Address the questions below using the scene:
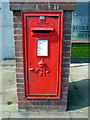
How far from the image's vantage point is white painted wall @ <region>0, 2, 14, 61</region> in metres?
7.79

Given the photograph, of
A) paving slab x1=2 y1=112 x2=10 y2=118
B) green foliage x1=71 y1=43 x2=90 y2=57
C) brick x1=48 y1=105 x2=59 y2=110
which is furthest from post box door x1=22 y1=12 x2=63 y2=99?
green foliage x1=71 y1=43 x2=90 y2=57

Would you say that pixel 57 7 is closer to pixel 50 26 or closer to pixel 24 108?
pixel 50 26

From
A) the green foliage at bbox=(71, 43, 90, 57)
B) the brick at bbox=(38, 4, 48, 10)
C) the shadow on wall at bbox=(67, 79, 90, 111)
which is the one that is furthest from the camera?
the green foliage at bbox=(71, 43, 90, 57)

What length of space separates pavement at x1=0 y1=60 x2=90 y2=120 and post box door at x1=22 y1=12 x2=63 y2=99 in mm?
382

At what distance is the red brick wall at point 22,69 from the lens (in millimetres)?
3205

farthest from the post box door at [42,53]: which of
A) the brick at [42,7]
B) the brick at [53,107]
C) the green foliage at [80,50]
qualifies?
the green foliage at [80,50]

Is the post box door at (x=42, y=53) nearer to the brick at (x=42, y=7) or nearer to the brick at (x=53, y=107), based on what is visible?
the brick at (x=42, y=7)

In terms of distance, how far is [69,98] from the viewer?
429 cm

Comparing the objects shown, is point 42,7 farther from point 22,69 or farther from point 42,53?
point 22,69

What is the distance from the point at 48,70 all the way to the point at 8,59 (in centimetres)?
483

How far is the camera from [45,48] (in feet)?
10.9

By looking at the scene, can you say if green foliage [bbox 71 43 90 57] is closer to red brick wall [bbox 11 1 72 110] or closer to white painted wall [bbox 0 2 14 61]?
white painted wall [bbox 0 2 14 61]

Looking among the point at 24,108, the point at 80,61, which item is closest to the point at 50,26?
the point at 24,108

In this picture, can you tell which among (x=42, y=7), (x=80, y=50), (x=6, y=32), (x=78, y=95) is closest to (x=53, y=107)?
(x=78, y=95)
